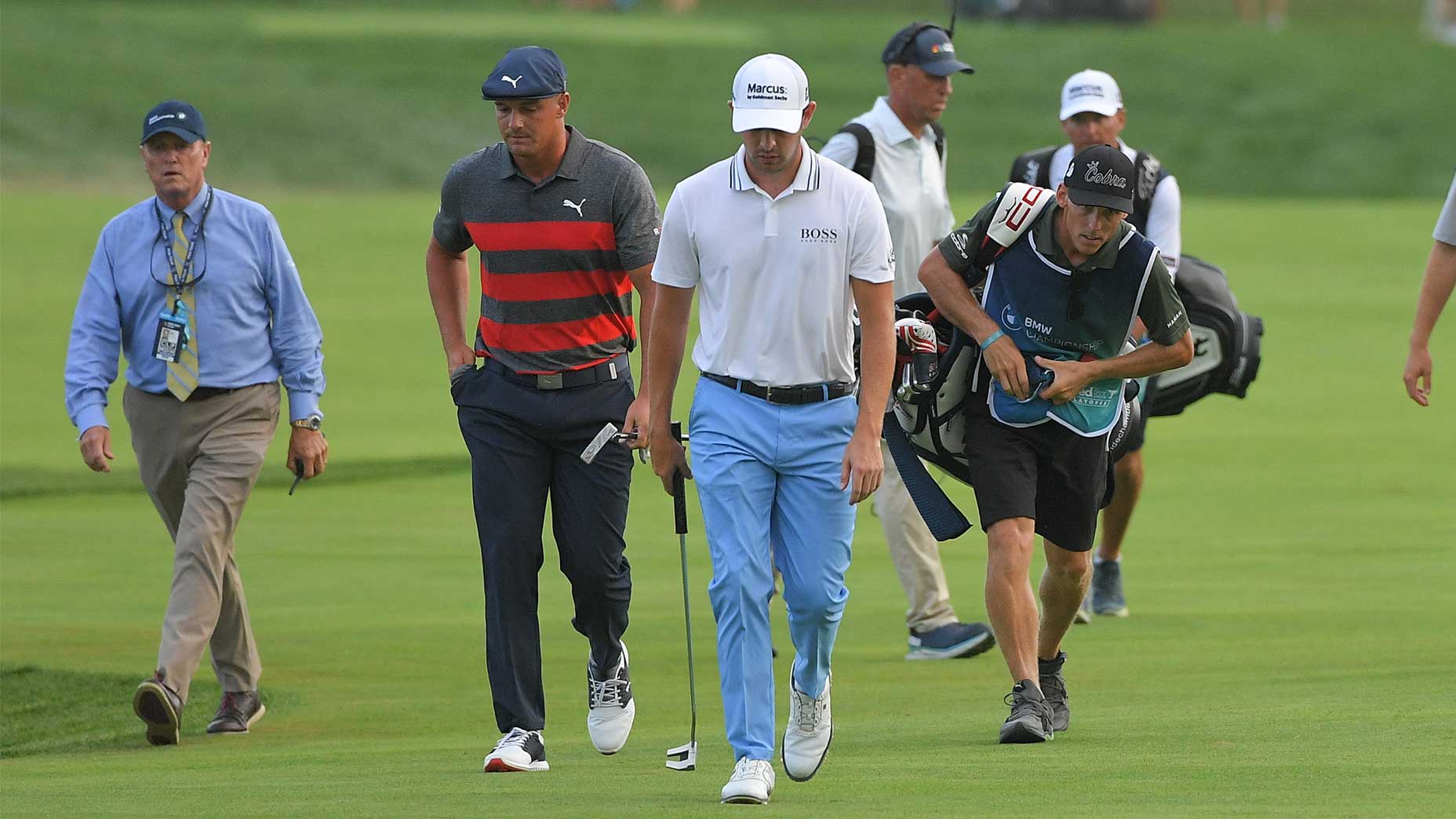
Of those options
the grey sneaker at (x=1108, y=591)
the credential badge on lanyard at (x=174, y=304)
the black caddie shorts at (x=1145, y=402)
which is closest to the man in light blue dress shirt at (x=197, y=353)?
the credential badge on lanyard at (x=174, y=304)

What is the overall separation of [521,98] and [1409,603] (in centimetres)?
523

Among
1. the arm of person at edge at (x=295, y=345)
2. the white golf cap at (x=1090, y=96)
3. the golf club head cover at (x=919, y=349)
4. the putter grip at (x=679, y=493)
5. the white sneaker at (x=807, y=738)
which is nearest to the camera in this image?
the white sneaker at (x=807, y=738)

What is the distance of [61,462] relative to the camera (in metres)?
15.3

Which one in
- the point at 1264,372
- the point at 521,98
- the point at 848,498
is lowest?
the point at 1264,372

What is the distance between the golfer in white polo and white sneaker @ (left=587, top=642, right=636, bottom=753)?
106 centimetres

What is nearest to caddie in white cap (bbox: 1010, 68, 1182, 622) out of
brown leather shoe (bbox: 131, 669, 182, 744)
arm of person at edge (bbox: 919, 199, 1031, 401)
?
arm of person at edge (bbox: 919, 199, 1031, 401)

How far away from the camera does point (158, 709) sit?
7.75 m

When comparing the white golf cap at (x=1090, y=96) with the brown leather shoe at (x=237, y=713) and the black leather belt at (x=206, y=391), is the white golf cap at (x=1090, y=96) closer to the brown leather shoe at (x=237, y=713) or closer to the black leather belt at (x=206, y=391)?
the black leather belt at (x=206, y=391)

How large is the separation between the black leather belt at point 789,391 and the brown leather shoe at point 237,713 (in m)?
2.88

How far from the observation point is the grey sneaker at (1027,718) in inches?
275

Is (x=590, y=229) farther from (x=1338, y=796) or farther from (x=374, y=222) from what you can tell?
(x=374, y=222)

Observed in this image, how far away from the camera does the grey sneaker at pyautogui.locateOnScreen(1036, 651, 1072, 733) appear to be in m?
7.35

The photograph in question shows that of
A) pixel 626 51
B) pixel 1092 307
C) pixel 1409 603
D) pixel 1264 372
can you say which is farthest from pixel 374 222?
pixel 1092 307

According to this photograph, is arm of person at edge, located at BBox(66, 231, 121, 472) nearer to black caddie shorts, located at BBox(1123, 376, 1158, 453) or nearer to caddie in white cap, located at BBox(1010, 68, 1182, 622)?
caddie in white cap, located at BBox(1010, 68, 1182, 622)
